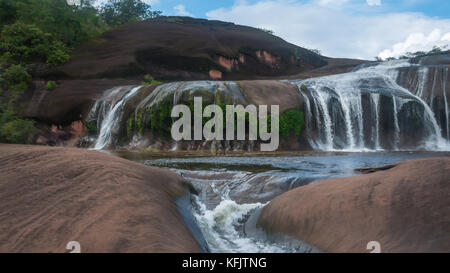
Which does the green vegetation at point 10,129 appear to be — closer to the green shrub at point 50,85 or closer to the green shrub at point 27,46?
the green shrub at point 50,85

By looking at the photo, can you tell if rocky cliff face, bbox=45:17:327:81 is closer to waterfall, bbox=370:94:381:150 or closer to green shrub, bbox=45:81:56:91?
green shrub, bbox=45:81:56:91

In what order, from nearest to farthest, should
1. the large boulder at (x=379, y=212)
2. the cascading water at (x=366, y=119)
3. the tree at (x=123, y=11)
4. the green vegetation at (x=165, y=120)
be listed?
1. the large boulder at (x=379, y=212)
2. the green vegetation at (x=165, y=120)
3. the cascading water at (x=366, y=119)
4. the tree at (x=123, y=11)

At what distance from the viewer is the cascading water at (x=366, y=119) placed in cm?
1355

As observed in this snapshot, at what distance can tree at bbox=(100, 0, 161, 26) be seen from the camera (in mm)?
44562

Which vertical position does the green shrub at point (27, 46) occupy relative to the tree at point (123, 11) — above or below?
below

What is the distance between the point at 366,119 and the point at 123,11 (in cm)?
4273

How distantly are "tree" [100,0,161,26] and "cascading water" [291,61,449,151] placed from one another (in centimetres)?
3737

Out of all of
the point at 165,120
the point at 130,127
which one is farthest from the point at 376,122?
the point at 130,127

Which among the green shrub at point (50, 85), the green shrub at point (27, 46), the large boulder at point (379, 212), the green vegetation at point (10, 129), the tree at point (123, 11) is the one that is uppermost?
the tree at point (123, 11)

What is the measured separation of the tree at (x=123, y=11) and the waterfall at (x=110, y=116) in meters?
31.3

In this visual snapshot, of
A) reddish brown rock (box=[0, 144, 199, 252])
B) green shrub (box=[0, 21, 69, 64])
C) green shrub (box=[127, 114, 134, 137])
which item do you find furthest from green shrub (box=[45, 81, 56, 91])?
reddish brown rock (box=[0, 144, 199, 252])

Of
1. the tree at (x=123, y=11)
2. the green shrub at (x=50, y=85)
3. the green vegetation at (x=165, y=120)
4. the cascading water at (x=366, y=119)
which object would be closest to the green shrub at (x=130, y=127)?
the green vegetation at (x=165, y=120)
